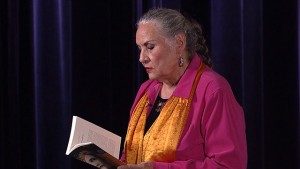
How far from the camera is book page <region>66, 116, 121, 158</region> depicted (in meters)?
1.69

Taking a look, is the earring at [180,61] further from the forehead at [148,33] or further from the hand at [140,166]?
the hand at [140,166]

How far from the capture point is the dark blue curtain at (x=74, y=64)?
2.21m

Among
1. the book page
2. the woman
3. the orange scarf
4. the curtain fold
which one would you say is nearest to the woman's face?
the woman

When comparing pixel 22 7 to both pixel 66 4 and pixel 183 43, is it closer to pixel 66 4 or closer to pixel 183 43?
pixel 66 4

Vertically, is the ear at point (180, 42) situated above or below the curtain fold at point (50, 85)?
above

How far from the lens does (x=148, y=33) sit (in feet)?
5.92

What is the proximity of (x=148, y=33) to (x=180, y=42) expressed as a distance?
0.12 metres

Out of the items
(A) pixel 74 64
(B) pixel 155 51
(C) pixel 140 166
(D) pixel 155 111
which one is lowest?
(C) pixel 140 166

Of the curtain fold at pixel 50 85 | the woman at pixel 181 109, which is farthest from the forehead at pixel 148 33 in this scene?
the curtain fold at pixel 50 85

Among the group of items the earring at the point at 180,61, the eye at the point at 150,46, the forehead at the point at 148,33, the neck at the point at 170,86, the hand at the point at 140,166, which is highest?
the forehead at the point at 148,33

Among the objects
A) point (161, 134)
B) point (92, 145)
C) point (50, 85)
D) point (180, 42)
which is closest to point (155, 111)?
point (161, 134)

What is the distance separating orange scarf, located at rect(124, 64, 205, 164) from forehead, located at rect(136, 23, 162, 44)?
0.19 metres

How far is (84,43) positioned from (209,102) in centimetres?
106

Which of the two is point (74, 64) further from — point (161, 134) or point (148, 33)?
point (161, 134)
